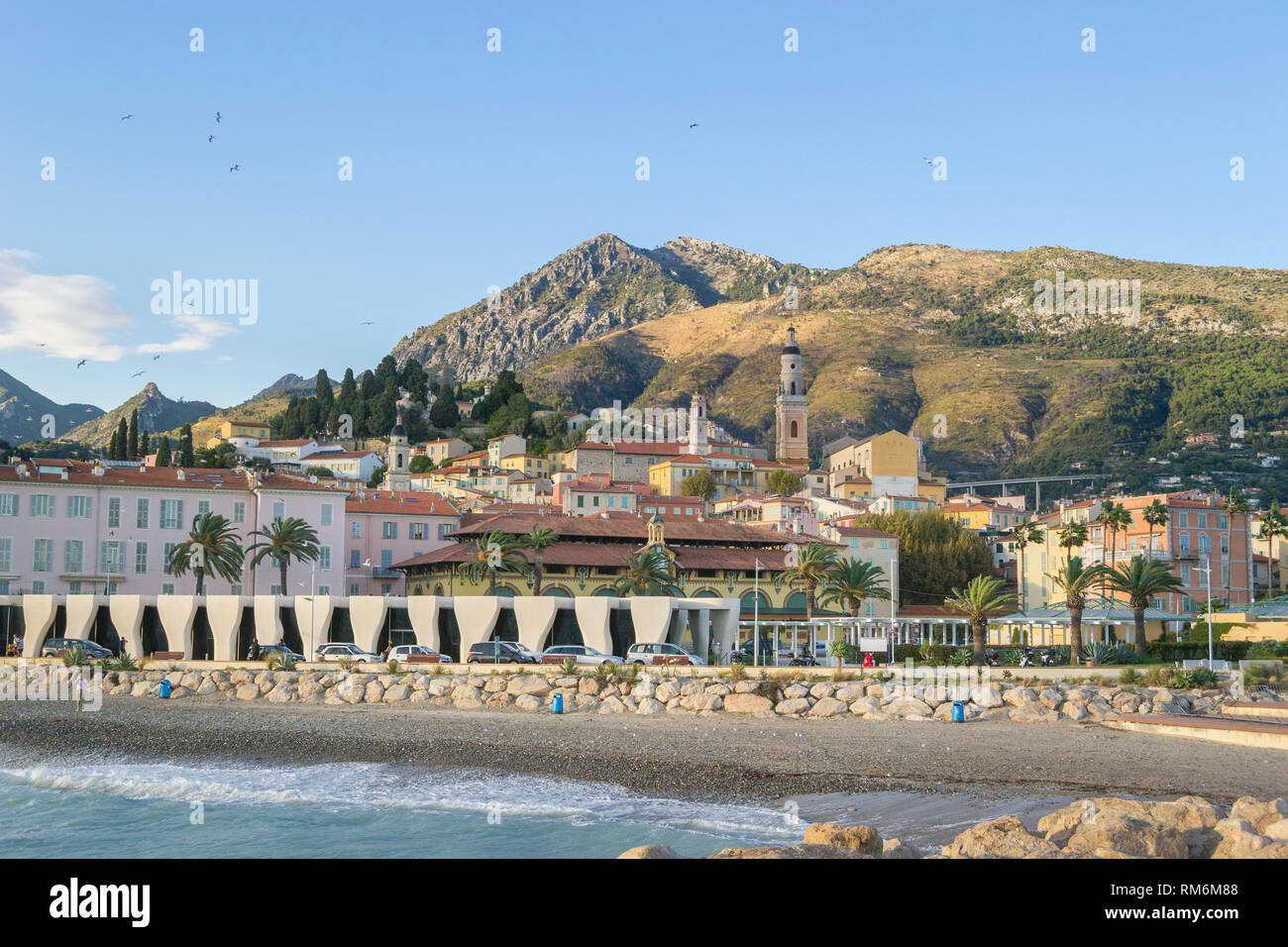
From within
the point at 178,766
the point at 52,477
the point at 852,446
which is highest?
the point at 852,446

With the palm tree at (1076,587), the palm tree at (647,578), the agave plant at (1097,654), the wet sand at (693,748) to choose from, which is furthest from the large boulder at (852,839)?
the palm tree at (647,578)

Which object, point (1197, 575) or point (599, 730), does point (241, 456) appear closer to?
point (1197, 575)

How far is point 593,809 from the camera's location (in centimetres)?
2034

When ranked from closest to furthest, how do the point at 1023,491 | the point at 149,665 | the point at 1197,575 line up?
the point at 149,665 → the point at 1197,575 → the point at 1023,491

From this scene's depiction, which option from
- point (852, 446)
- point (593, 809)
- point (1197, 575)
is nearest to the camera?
point (593, 809)

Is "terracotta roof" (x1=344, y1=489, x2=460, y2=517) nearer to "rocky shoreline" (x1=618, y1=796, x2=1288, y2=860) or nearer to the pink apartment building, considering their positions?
the pink apartment building

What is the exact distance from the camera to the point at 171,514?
2480 inches

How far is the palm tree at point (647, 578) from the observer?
6119cm

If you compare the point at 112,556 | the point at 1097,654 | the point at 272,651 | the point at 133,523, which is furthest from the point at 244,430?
the point at 1097,654

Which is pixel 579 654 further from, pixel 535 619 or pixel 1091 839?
pixel 1091 839

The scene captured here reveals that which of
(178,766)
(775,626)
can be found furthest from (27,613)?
(775,626)

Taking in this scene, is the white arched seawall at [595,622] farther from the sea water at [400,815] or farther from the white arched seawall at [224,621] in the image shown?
the sea water at [400,815]
